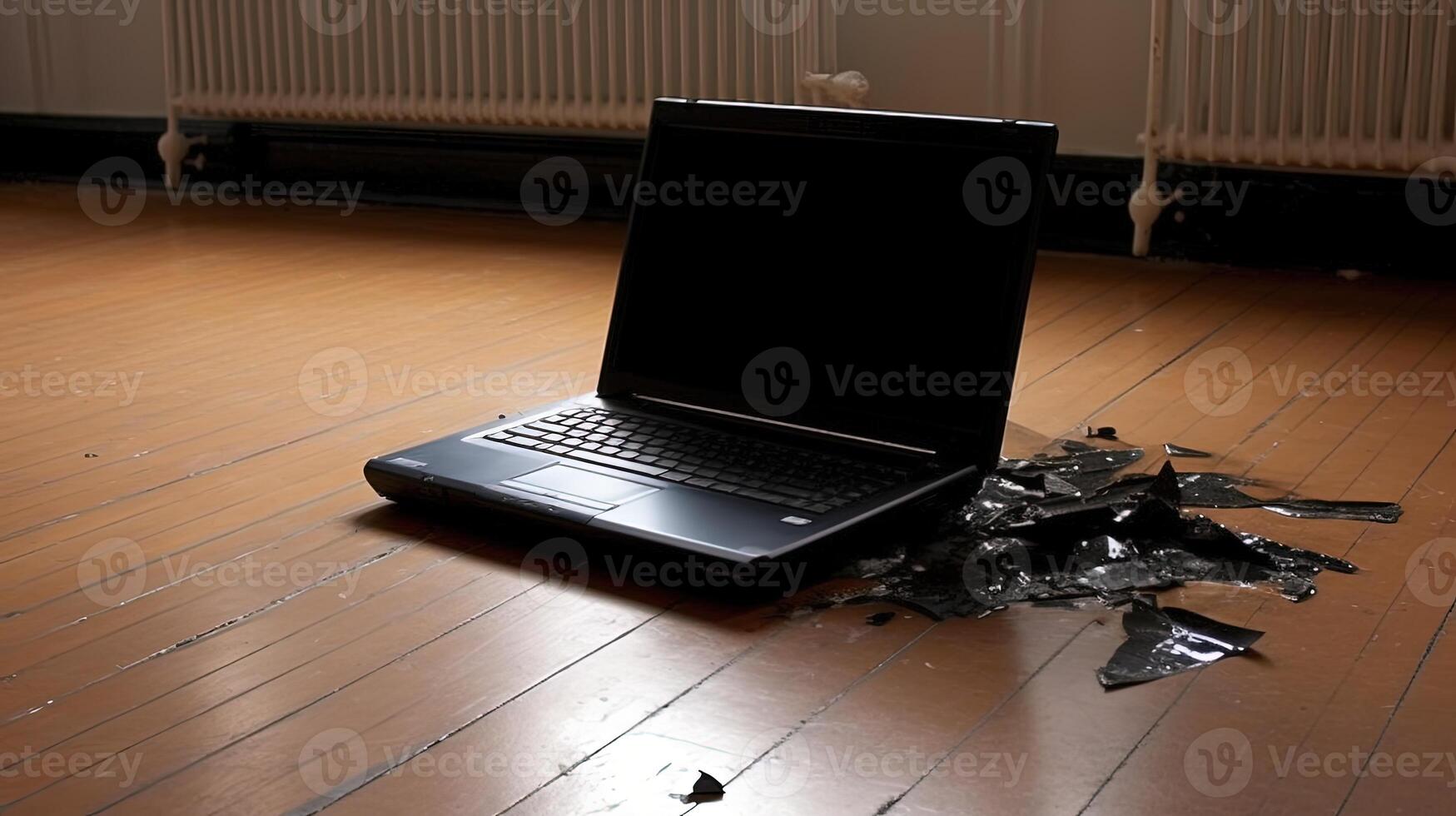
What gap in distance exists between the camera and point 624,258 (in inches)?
63.7

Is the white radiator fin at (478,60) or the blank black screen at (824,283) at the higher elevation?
the white radiator fin at (478,60)

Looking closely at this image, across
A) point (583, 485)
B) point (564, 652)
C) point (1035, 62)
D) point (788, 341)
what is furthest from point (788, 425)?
point (1035, 62)

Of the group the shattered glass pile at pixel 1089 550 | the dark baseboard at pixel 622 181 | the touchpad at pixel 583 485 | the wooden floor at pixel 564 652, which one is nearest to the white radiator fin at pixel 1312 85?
the dark baseboard at pixel 622 181

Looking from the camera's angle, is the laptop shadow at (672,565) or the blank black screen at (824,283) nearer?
the laptop shadow at (672,565)

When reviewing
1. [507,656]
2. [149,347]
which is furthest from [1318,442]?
[149,347]

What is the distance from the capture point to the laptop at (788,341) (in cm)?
137

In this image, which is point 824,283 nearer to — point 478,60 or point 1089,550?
point 1089,550

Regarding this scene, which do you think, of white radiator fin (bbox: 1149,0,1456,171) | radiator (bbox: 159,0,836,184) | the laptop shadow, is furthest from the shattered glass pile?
radiator (bbox: 159,0,836,184)

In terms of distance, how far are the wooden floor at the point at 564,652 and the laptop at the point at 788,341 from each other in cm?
8

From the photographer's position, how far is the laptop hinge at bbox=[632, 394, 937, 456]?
144cm

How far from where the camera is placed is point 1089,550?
1326 millimetres

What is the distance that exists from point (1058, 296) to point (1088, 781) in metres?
1.70

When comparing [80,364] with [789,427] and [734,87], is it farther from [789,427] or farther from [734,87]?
[734,87]

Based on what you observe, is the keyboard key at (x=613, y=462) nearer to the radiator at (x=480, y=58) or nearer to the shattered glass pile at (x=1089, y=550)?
the shattered glass pile at (x=1089, y=550)
